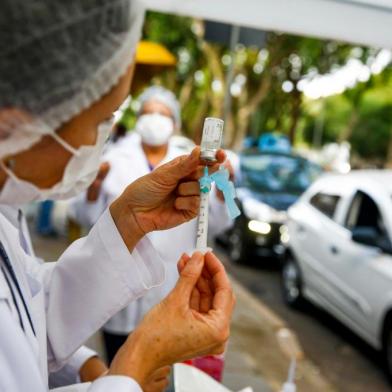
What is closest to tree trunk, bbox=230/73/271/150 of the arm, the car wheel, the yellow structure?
the yellow structure

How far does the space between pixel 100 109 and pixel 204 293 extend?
507mm

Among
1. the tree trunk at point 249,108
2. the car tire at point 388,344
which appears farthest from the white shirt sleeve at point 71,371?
the tree trunk at point 249,108

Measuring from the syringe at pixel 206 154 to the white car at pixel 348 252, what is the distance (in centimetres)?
334

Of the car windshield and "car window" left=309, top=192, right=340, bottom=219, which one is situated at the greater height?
"car window" left=309, top=192, right=340, bottom=219

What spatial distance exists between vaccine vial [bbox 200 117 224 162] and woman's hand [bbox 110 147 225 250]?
108 millimetres

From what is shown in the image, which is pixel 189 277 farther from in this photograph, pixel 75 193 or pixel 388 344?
pixel 388 344

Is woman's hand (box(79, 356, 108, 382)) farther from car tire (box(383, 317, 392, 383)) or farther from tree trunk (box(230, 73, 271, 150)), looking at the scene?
tree trunk (box(230, 73, 271, 150))

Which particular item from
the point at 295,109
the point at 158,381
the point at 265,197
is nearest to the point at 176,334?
the point at 158,381

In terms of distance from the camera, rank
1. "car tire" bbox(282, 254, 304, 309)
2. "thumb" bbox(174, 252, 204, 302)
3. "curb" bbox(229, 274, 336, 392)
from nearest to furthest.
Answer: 1. "thumb" bbox(174, 252, 204, 302)
2. "curb" bbox(229, 274, 336, 392)
3. "car tire" bbox(282, 254, 304, 309)

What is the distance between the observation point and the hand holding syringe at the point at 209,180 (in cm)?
134

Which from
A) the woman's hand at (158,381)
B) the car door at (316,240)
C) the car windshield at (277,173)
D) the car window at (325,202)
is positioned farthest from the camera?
the car windshield at (277,173)

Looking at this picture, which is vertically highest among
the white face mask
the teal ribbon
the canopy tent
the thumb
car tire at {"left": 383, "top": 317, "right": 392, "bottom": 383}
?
the canopy tent

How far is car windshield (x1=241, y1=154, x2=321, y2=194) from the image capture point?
27.5 feet

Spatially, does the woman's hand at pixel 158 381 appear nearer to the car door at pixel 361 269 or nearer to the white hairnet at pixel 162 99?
the white hairnet at pixel 162 99
